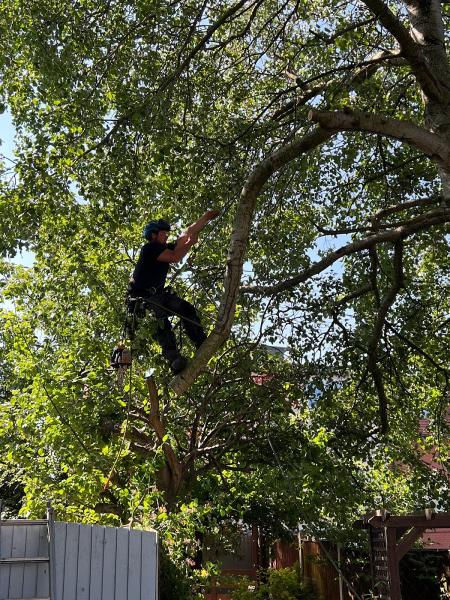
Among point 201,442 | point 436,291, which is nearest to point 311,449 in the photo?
point 201,442

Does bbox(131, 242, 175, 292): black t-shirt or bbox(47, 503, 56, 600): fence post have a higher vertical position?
bbox(131, 242, 175, 292): black t-shirt

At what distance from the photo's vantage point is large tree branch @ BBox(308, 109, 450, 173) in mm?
4777

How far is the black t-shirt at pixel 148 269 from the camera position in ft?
19.7

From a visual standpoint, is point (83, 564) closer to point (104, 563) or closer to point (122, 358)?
point (104, 563)

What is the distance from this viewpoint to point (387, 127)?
5121 millimetres

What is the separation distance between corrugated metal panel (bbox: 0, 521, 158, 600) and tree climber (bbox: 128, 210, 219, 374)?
5.30ft

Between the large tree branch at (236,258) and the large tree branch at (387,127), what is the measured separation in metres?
0.18

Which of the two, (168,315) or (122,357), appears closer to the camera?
(122,357)

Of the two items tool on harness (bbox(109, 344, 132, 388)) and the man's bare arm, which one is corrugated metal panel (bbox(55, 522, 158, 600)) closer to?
tool on harness (bbox(109, 344, 132, 388))

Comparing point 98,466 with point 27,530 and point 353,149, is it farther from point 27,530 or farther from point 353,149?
point 353,149

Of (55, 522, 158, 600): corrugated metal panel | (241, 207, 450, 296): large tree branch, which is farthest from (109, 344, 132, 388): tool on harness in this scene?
(241, 207, 450, 296): large tree branch

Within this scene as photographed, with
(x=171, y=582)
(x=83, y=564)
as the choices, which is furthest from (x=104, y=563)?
(x=171, y=582)

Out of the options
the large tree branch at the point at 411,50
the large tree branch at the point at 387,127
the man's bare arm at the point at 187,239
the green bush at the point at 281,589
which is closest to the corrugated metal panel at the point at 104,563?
the man's bare arm at the point at 187,239

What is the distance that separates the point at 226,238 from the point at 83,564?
4.99 m
